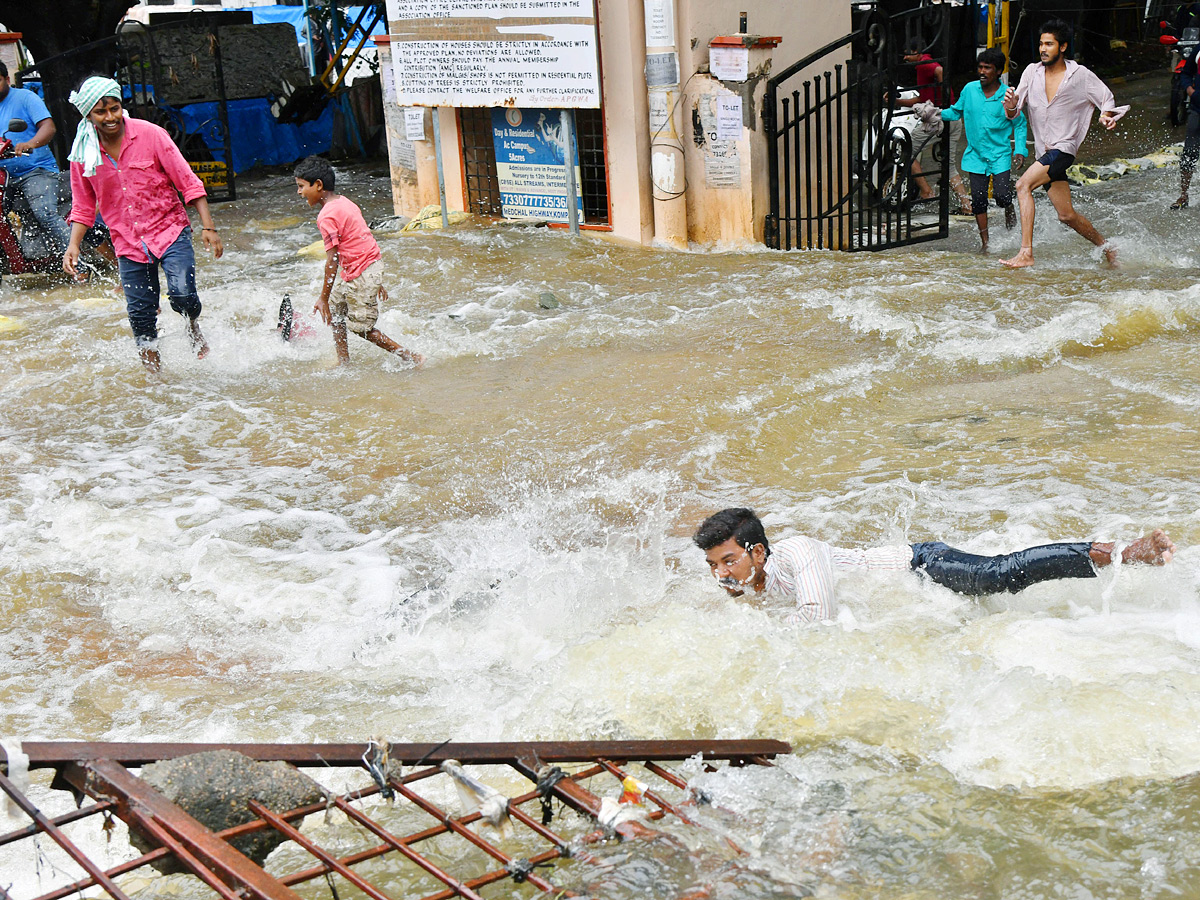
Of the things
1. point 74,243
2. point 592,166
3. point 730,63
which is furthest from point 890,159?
point 74,243

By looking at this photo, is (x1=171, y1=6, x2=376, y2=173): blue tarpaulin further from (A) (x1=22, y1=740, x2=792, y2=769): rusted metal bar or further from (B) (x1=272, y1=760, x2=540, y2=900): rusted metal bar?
(B) (x1=272, y1=760, x2=540, y2=900): rusted metal bar

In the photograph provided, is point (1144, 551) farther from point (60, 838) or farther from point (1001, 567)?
point (60, 838)

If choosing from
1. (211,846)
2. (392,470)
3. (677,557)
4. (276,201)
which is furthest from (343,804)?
(276,201)

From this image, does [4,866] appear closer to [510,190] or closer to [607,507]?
[607,507]

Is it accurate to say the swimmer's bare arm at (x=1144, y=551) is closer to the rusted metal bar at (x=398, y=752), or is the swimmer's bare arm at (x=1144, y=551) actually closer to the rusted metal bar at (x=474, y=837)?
the rusted metal bar at (x=398, y=752)

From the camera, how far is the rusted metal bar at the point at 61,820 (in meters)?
2.61

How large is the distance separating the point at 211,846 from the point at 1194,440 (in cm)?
518

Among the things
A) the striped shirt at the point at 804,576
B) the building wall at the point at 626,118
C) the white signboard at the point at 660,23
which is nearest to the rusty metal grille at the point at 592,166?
the building wall at the point at 626,118

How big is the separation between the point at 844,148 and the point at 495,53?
11.7 ft

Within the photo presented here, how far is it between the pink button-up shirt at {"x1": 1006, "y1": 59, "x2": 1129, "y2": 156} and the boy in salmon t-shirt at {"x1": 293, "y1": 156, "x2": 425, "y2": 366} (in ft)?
16.9

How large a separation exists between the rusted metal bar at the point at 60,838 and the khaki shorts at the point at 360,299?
5.31 m

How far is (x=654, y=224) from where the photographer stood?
11.3 meters

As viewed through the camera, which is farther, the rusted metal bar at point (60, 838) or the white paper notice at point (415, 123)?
the white paper notice at point (415, 123)

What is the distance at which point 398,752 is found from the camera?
302cm
